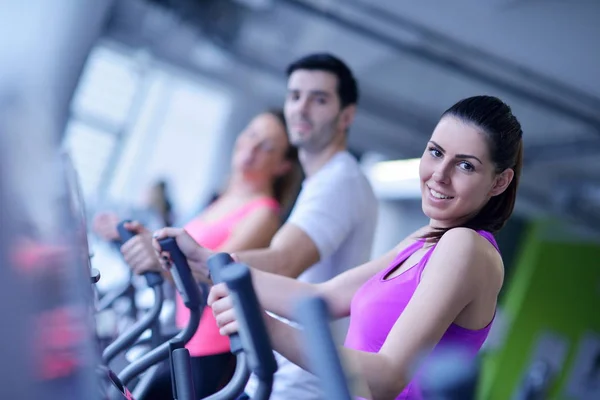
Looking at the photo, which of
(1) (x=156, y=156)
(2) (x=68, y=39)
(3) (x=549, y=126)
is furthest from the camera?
(1) (x=156, y=156)

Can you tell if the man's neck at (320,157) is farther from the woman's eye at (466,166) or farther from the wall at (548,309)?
the wall at (548,309)

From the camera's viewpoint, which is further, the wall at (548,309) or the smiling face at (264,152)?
the wall at (548,309)

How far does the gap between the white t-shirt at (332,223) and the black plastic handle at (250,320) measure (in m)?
0.75

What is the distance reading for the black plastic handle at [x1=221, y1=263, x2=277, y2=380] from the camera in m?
A: 0.89

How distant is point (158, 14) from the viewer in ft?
27.0

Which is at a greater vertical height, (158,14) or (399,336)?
(158,14)

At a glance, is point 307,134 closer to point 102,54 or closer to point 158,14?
point 158,14

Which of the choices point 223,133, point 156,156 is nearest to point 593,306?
point 223,133

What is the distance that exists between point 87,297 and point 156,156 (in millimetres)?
9681

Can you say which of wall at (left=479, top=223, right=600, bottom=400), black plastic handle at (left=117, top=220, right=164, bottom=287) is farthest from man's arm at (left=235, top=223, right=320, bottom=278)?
wall at (left=479, top=223, right=600, bottom=400)

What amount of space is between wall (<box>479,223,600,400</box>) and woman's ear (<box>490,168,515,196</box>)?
253 inches

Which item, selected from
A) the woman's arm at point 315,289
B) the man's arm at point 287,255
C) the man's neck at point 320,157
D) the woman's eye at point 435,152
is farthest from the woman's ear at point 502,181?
the man's neck at point 320,157

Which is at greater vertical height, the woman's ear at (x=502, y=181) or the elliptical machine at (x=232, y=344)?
the woman's ear at (x=502, y=181)

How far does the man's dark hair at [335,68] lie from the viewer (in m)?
2.01
